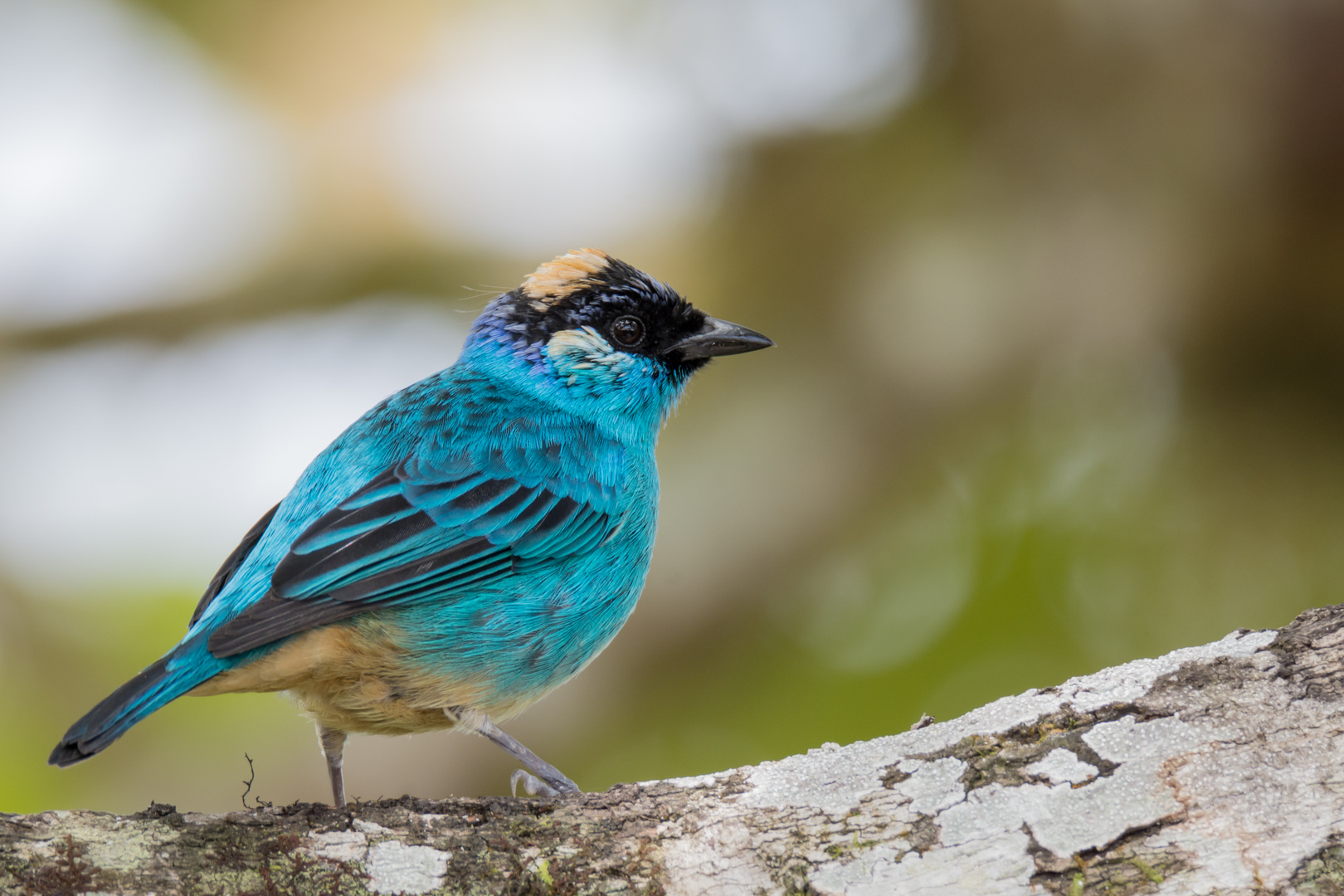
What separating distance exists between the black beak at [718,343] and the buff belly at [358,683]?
1.68 meters

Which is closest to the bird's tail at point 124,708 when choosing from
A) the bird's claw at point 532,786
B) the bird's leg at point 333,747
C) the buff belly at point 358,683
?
the buff belly at point 358,683

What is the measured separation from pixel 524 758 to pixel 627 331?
179 centimetres

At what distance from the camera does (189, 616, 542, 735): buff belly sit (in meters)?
3.17

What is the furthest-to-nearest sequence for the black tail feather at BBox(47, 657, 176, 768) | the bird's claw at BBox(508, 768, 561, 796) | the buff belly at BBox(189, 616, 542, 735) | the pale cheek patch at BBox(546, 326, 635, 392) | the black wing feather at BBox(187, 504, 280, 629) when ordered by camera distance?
the pale cheek patch at BBox(546, 326, 635, 392) < the black wing feather at BBox(187, 504, 280, 629) < the bird's claw at BBox(508, 768, 561, 796) < the buff belly at BBox(189, 616, 542, 735) < the black tail feather at BBox(47, 657, 176, 768)

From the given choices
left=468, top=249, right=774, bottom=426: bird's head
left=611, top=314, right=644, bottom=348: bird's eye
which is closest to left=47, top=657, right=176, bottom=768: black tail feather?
left=468, top=249, right=774, bottom=426: bird's head

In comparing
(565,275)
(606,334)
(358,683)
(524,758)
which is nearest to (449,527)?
(358,683)

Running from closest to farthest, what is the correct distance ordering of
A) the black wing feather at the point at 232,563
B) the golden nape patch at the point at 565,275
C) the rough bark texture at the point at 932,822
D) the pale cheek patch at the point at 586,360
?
1. the rough bark texture at the point at 932,822
2. the black wing feather at the point at 232,563
3. the pale cheek patch at the point at 586,360
4. the golden nape patch at the point at 565,275

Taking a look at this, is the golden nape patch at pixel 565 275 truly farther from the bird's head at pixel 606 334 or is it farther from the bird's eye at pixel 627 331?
the bird's eye at pixel 627 331

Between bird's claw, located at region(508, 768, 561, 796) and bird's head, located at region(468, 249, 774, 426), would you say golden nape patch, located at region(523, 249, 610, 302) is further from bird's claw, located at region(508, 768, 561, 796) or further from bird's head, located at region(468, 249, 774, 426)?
bird's claw, located at region(508, 768, 561, 796)

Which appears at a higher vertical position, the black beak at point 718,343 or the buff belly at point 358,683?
the black beak at point 718,343

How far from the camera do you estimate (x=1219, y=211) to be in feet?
17.0

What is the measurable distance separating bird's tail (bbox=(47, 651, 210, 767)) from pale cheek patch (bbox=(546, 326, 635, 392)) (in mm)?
1879

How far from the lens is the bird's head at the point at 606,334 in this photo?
14.6 feet

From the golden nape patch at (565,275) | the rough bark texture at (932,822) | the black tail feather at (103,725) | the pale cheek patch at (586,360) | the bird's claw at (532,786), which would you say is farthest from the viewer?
the golden nape patch at (565,275)
